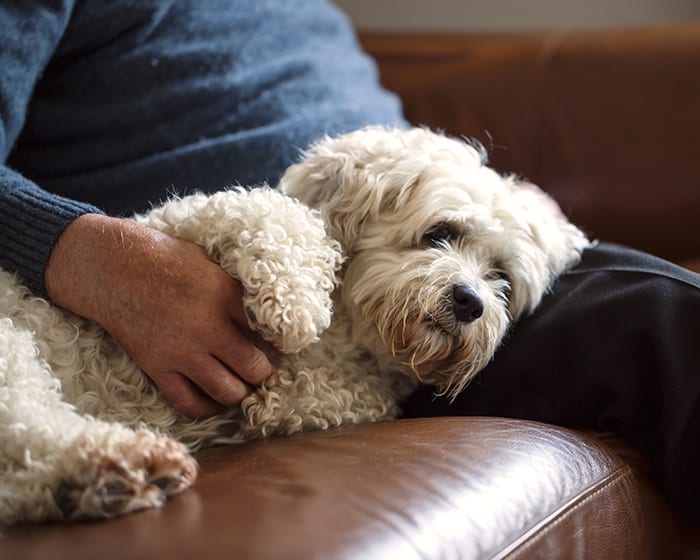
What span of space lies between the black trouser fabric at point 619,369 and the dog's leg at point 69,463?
→ 66 centimetres

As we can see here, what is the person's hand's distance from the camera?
54.6 inches

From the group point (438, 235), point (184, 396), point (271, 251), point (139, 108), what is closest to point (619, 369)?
point (438, 235)

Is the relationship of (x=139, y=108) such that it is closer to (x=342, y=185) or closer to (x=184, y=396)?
(x=342, y=185)

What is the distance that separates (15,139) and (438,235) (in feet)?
2.96

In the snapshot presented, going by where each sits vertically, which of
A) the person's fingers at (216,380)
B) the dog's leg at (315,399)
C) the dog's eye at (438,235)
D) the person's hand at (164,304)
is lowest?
the dog's leg at (315,399)

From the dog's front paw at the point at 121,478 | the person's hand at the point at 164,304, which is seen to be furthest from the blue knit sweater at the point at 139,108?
the dog's front paw at the point at 121,478

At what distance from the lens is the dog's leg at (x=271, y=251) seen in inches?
53.1

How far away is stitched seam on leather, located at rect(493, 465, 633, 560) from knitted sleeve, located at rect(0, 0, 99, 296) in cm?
87

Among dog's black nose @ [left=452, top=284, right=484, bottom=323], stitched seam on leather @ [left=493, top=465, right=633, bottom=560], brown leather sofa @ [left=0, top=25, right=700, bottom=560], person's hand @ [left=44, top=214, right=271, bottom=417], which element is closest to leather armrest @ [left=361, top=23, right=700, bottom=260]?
brown leather sofa @ [left=0, top=25, right=700, bottom=560]

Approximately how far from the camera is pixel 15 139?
1795 millimetres

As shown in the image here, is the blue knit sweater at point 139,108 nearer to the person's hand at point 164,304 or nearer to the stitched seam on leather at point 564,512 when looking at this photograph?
the person's hand at point 164,304

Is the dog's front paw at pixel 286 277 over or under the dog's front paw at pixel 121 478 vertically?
over

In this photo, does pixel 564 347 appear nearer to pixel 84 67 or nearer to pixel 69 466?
pixel 69 466

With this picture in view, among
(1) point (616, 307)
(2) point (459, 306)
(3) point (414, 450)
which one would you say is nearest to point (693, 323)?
(1) point (616, 307)
